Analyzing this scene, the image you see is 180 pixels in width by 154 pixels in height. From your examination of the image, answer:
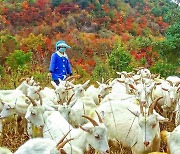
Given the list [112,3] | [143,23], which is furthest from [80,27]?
[143,23]

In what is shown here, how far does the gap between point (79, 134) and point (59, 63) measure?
4200mm

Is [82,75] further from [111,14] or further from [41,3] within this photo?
[111,14]

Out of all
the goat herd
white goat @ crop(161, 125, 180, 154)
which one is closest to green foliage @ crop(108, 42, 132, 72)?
the goat herd

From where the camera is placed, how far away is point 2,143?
668 cm

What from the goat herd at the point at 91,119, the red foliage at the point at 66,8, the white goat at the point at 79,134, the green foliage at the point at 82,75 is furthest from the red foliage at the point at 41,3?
the white goat at the point at 79,134

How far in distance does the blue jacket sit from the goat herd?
780mm

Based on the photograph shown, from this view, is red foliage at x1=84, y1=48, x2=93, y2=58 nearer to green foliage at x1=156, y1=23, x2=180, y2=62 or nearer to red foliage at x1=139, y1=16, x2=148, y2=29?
red foliage at x1=139, y1=16, x2=148, y2=29

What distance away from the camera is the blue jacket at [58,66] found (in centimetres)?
992

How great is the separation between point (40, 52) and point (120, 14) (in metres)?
15.1

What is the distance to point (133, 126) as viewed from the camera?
6258 millimetres

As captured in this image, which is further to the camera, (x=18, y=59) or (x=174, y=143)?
(x=18, y=59)

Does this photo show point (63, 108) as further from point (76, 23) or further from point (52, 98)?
point (76, 23)

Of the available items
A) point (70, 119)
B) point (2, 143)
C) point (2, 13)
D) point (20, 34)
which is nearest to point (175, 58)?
point (70, 119)

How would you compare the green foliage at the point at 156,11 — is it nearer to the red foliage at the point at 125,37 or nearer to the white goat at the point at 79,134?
the red foliage at the point at 125,37
